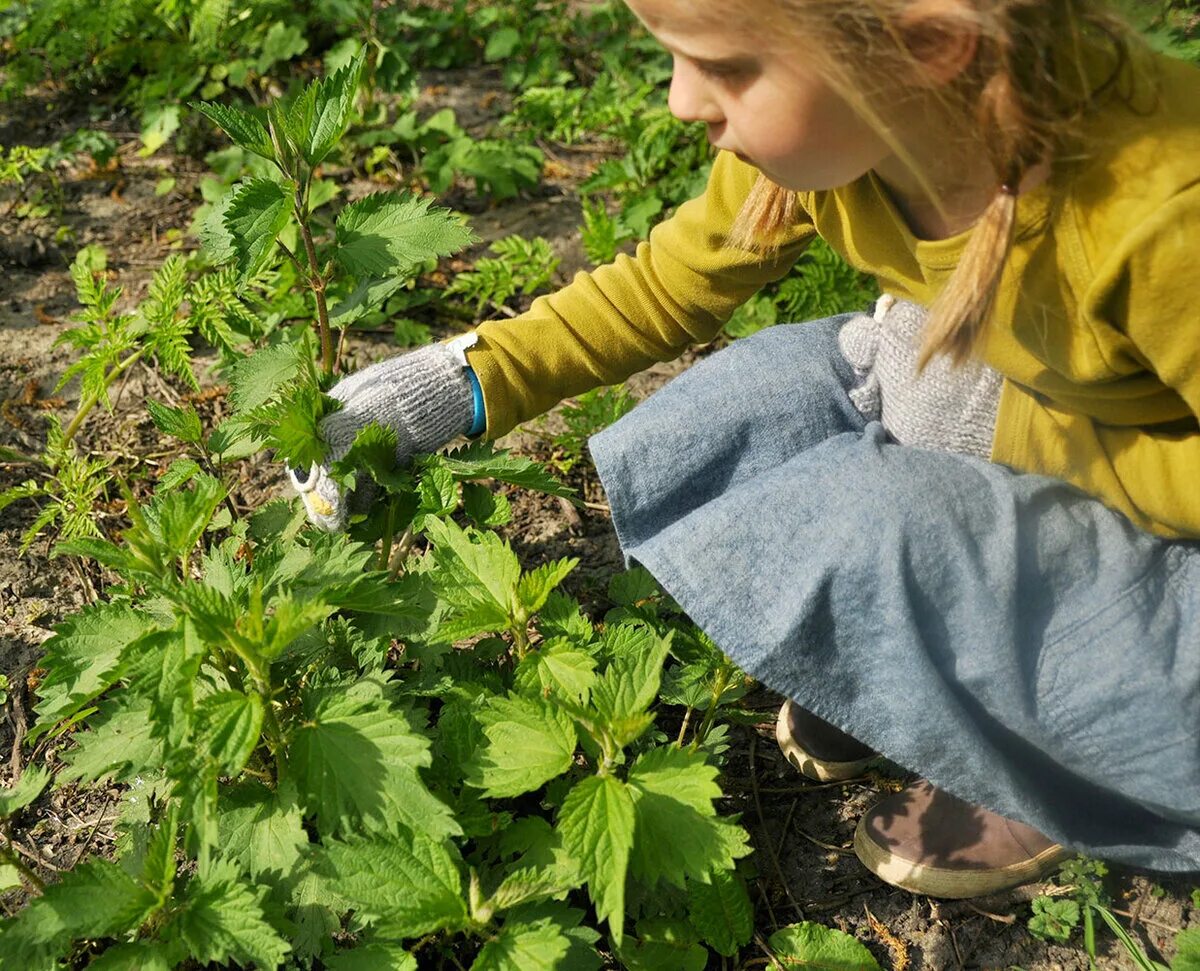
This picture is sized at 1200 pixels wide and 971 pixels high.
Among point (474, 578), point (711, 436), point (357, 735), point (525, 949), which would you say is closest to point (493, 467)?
point (474, 578)

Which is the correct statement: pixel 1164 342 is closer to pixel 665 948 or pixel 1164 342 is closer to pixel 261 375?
pixel 665 948

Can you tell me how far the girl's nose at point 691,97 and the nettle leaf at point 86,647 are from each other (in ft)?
3.16

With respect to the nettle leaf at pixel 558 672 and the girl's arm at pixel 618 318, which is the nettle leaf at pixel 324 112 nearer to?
the girl's arm at pixel 618 318

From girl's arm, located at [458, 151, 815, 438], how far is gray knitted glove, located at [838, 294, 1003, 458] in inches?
7.9

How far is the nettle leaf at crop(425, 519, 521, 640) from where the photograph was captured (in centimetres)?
167

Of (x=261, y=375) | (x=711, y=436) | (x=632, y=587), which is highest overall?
(x=261, y=375)

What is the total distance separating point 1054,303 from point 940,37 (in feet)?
1.16

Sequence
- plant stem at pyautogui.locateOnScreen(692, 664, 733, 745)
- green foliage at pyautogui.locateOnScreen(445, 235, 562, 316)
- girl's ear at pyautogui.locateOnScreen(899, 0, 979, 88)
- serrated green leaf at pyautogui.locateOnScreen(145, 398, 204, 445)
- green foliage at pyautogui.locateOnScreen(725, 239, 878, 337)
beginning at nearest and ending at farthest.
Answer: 1. girl's ear at pyautogui.locateOnScreen(899, 0, 979, 88)
2. plant stem at pyautogui.locateOnScreen(692, 664, 733, 745)
3. serrated green leaf at pyautogui.locateOnScreen(145, 398, 204, 445)
4. green foliage at pyautogui.locateOnScreen(725, 239, 878, 337)
5. green foliage at pyautogui.locateOnScreen(445, 235, 562, 316)

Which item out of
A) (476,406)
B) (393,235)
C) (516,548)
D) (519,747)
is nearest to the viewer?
(519,747)

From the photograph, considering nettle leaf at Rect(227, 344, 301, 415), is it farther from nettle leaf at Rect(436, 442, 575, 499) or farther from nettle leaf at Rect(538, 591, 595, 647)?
nettle leaf at Rect(538, 591, 595, 647)

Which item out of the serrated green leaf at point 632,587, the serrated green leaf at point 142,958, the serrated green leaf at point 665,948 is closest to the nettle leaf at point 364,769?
the serrated green leaf at point 142,958

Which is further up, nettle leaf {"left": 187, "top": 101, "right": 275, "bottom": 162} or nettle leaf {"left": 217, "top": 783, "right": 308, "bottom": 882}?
nettle leaf {"left": 187, "top": 101, "right": 275, "bottom": 162}

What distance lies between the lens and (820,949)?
5.47ft

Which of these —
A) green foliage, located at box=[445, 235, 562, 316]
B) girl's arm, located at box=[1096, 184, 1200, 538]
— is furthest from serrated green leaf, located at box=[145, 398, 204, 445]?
girl's arm, located at box=[1096, 184, 1200, 538]
